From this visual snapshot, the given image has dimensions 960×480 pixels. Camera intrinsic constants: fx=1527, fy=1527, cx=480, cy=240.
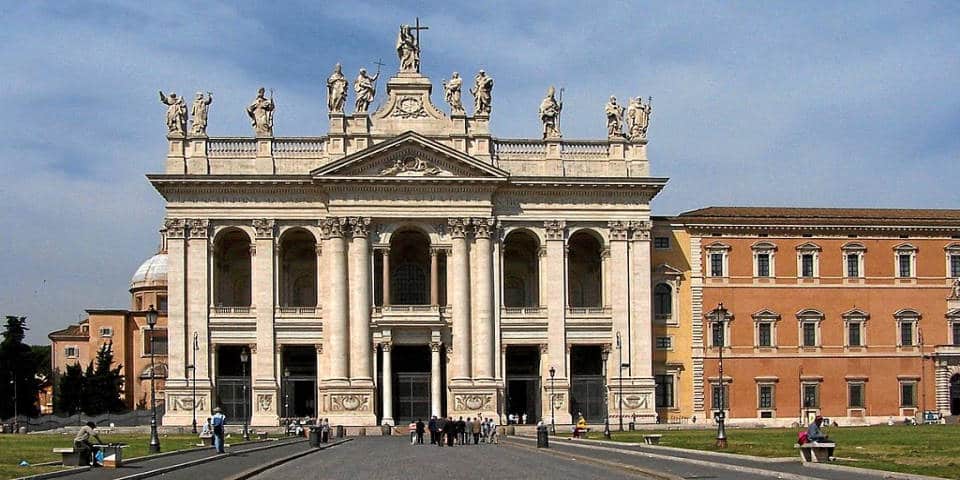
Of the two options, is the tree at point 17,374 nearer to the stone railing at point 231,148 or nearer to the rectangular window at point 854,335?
the stone railing at point 231,148

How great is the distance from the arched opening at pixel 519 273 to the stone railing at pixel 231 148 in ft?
53.8

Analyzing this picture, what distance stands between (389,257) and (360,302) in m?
4.66

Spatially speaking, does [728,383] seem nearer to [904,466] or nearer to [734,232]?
[734,232]

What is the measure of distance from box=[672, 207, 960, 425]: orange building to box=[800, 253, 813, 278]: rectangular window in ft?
0.20

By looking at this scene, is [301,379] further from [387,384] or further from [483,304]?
[483,304]

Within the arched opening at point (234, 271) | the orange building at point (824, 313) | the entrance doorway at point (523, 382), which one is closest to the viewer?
the entrance doorway at point (523, 382)

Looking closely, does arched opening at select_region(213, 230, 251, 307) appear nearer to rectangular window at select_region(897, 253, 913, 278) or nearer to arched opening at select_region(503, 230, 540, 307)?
arched opening at select_region(503, 230, 540, 307)

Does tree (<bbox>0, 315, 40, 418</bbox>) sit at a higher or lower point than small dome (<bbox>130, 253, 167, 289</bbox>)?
lower

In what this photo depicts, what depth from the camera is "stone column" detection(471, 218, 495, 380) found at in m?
86.2

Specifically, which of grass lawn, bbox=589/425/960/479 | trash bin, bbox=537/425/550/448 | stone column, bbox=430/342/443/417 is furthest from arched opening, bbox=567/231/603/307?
trash bin, bbox=537/425/550/448

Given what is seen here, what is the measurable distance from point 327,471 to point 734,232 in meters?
53.9

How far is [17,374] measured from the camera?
111688 millimetres

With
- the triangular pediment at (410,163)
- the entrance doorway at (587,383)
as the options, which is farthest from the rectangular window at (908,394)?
the triangular pediment at (410,163)

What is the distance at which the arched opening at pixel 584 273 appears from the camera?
303ft
